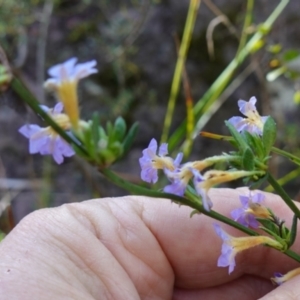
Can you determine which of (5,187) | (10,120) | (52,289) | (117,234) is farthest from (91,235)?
(10,120)

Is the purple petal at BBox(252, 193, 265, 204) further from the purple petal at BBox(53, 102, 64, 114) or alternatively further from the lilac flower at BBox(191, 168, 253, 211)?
the purple petal at BBox(53, 102, 64, 114)

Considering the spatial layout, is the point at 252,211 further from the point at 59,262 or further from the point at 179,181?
the point at 59,262

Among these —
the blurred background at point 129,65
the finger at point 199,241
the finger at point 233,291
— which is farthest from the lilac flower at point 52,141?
the blurred background at point 129,65

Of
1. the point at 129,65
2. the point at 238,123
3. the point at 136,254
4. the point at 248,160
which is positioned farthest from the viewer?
the point at 129,65

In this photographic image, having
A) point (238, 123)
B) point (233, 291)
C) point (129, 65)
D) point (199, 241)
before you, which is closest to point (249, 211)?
point (238, 123)

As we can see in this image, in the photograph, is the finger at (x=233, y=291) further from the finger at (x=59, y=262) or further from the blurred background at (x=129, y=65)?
the blurred background at (x=129, y=65)

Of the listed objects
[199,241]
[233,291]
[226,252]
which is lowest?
[233,291]

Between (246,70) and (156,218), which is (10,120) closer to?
(246,70)

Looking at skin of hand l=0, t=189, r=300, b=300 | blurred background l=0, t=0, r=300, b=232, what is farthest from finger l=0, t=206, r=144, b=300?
blurred background l=0, t=0, r=300, b=232
